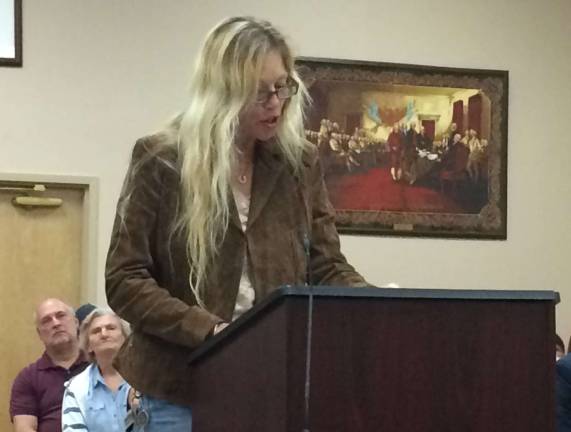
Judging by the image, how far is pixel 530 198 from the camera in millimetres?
6301

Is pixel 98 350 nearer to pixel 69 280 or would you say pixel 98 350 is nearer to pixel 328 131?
pixel 69 280

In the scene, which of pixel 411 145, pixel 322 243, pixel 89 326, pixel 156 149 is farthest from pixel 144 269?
pixel 411 145

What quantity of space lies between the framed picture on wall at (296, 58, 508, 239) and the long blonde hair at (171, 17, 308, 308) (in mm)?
4115

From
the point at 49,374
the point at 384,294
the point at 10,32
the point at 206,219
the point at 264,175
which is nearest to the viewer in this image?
the point at 384,294

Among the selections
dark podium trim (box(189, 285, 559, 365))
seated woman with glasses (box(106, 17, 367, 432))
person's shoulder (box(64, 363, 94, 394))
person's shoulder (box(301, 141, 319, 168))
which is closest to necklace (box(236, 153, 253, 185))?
seated woman with glasses (box(106, 17, 367, 432))

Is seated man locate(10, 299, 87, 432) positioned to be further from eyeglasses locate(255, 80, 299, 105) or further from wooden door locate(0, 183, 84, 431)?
eyeglasses locate(255, 80, 299, 105)

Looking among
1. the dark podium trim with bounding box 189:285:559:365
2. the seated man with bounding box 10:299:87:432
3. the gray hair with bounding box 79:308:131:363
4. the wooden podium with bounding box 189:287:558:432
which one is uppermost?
the dark podium trim with bounding box 189:285:559:365

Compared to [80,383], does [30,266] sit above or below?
above

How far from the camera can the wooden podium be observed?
50.9 inches

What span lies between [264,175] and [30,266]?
4.12 m

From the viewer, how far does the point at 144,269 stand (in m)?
1.82

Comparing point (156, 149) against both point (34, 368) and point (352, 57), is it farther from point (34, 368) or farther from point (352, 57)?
point (352, 57)

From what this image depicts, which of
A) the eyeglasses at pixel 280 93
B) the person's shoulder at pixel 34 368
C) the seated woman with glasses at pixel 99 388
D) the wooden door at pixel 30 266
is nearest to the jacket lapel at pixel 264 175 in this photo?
the eyeglasses at pixel 280 93

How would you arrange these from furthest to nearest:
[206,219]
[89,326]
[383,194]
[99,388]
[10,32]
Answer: [383,194]
[10,32]
[89,326]
[99,388]
[206,219]
